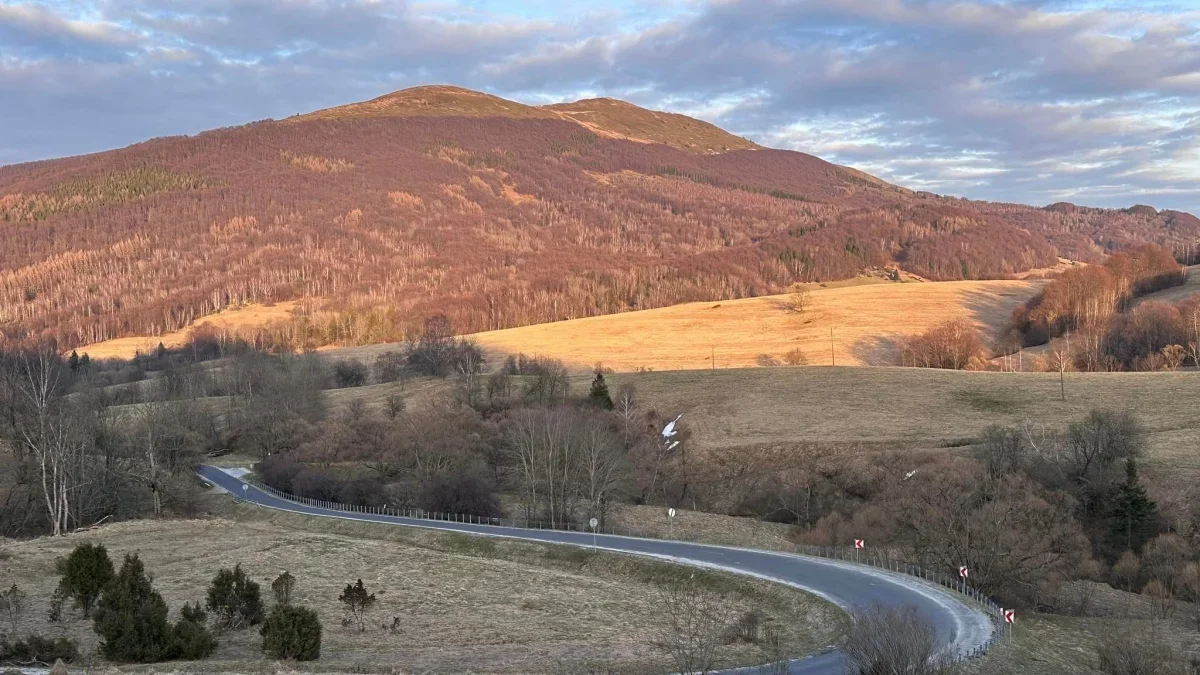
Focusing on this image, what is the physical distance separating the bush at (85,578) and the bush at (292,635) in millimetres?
8936

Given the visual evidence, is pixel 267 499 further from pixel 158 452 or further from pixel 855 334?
pixel 855 334

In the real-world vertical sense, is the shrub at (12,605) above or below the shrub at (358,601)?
above

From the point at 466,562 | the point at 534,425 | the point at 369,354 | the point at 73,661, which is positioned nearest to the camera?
the point at 73,661

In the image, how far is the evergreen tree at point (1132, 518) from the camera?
49.2 m

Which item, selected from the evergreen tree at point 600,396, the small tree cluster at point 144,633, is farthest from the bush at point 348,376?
the small tree cluster at point 144,633

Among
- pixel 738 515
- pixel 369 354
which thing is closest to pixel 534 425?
pixel 738 515

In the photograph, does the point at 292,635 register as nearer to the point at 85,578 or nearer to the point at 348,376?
the point at 85,578

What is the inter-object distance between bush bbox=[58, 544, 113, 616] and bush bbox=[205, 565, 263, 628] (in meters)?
3.56

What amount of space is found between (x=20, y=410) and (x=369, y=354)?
8253 centimetres

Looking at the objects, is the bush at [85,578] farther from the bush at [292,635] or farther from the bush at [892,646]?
the bush at [892,646]

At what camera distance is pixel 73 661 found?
2112 cm

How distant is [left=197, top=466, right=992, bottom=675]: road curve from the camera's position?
25391 mm

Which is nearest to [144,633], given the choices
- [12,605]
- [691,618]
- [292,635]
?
[292,635]

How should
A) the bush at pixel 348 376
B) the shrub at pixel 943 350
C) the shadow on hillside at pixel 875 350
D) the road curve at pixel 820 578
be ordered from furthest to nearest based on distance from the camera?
the bush at pixel 348 376, the shadow on hillside at pixel 875 350, the shrub at pixel 943 350, the road curve at pixel 820 578
